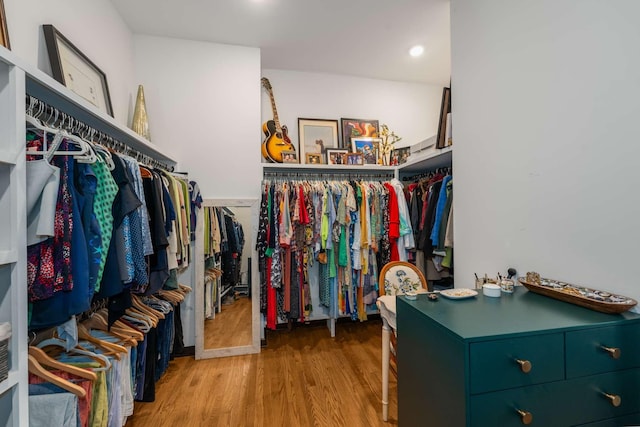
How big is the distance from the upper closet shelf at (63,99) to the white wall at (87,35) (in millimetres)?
346

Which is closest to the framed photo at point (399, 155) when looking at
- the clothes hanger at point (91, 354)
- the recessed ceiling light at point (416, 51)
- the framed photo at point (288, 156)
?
the recessed ceiling light at point (416, 51)

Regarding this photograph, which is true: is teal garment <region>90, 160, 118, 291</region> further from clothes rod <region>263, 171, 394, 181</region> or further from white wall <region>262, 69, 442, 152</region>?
white wall <region>262, 69, 442, 152</region>

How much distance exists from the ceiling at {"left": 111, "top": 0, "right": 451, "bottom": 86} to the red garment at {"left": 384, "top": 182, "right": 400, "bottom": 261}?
1.44m

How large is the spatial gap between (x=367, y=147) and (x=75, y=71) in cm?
254

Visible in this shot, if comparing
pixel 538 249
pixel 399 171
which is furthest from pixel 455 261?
pixel 399 171

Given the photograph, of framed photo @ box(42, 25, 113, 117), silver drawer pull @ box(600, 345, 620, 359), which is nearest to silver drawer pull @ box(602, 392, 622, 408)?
silver drawer pull @ box(600, 345, 620, 359)

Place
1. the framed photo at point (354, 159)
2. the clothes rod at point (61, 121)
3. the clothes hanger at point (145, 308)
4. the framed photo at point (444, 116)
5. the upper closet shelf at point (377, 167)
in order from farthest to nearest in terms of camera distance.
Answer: the framed photo at point (354, 159), the upper closet shelf at point (377, 167), the framed photo at point (444, 116), the clothes hanger at point (145, 308), the clothes rod at point (61, 121)

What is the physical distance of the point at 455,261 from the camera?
6.39 ft

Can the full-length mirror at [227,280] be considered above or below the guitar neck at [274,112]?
below

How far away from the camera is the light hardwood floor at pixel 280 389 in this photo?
166 centimetres

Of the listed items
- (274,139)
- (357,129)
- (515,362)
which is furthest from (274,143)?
(515,362)

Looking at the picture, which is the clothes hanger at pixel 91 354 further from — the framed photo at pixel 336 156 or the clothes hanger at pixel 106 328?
the framed photo at pixel 336 156

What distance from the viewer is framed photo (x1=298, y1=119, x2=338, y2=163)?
3070 millimetres

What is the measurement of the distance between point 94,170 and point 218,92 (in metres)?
1.76
